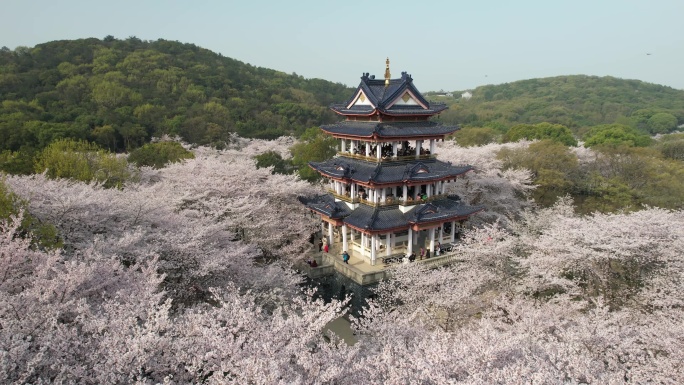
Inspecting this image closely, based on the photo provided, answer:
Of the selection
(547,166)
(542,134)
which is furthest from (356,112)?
(542,134)

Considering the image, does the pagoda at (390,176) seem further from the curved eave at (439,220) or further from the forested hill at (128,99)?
the forested hill at (128,99)

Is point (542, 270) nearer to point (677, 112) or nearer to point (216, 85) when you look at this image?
point (216, 85)

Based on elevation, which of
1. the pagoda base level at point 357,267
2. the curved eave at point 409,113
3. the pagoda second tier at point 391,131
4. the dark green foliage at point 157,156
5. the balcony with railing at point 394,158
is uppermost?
the curved eave at point 409,113

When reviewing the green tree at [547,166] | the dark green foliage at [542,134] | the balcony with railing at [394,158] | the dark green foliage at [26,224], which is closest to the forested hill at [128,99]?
the dark green foliage at [26,224]

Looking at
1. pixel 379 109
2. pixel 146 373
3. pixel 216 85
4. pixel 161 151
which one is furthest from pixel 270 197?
pixel 216 85

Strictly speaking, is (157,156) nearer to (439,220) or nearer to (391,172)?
(391,172)
